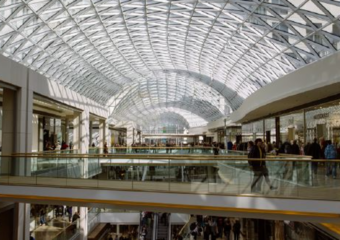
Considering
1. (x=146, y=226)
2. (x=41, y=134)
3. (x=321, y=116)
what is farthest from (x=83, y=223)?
(x=321, y=116)

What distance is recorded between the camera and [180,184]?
1477 centimetres

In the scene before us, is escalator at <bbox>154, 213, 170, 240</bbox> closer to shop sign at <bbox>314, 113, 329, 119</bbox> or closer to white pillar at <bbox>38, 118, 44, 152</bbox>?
white pillar at <bbox>38, 118, 44, 152</bbox>

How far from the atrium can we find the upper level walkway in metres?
0.04

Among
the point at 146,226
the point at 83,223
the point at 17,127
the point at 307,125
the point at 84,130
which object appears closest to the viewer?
the point at 17,127

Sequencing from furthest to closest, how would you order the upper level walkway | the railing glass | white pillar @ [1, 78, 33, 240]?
1. the railing glass
2. white pillar @ [1, 78, 33, 240]
3. the upper level walkway

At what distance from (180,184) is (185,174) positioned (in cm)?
48

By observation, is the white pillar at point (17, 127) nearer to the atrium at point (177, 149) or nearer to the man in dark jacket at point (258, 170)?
the atrium at point (177, 149)

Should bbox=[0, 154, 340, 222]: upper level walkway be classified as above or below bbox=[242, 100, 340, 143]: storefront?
below

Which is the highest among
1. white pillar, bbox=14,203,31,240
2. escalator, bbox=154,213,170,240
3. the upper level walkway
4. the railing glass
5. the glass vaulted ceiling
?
the glass vaulted ceiling

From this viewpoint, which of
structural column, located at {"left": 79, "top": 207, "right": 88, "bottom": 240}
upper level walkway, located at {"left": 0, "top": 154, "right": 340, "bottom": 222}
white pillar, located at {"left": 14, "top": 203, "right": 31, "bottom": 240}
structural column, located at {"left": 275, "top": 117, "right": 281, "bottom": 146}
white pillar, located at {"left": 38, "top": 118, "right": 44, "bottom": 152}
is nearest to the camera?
upper level walkway, located at {"left": 0, "top": 154, "right": 340, "bottom": 222}

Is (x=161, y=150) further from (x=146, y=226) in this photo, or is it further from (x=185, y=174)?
(x=185, y=174)

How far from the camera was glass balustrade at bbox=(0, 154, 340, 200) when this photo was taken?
13.1 metres

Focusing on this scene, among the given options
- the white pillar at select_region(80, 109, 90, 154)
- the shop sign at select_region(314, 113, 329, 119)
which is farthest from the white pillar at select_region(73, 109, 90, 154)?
the shop sign at select_region(314, 113, 329, 119)

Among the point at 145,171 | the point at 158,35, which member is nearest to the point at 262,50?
the point at 158,35
